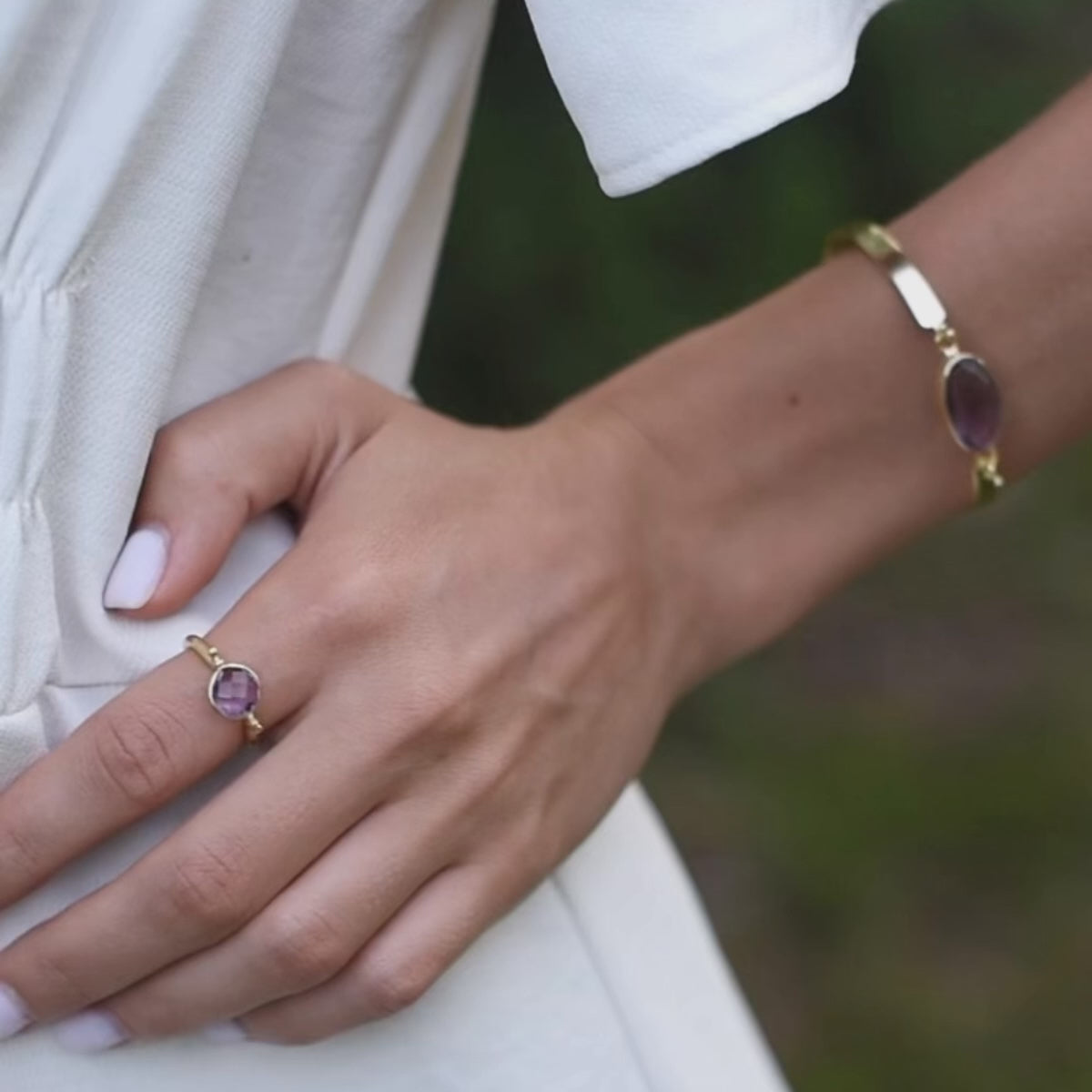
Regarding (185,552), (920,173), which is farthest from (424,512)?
(920,173)

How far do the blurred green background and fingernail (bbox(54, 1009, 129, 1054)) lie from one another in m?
1.42

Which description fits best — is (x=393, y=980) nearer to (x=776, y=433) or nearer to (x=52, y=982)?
(x=52, y=982)

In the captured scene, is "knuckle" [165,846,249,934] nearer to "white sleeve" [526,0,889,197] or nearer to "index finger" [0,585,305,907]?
"index finger" [0,585,305,907]

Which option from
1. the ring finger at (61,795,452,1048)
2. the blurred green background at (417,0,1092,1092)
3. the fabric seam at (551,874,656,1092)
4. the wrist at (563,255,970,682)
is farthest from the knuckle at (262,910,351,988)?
the blurred green background at (417,0,1092,1092)

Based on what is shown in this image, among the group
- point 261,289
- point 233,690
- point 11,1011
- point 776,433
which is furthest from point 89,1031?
point 776,433

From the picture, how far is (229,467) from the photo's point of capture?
77 cm

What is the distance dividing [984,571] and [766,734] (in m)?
0.48

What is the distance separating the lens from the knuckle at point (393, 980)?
2.52 ft

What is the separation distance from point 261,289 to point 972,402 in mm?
329

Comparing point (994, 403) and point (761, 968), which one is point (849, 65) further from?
point (761, 968)

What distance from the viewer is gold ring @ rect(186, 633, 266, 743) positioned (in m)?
0.73

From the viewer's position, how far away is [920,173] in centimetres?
269

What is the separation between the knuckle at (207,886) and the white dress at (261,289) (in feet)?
0.14

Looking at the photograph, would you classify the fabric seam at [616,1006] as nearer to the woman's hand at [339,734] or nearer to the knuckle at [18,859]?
the woman's hand at [339,734]
